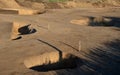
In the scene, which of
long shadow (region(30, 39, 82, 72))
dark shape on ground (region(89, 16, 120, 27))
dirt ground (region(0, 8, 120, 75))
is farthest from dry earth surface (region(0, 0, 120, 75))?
dark shape on ground (region(89, 16, 120, 27))

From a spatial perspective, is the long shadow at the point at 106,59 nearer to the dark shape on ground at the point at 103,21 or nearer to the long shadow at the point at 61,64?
the long shadow at the point at 61,64

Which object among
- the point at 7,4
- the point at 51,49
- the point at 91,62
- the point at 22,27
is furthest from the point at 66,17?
the point at 91,62

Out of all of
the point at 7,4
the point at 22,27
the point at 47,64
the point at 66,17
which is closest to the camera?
the point at 47,64

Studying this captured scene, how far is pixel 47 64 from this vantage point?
608 inches

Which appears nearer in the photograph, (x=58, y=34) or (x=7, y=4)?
(x=58, y=34)

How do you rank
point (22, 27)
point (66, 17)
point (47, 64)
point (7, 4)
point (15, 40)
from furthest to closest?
point (7, 4)
point (66, 17)
point (22, 27)
point (15, 40)
point (47, 64)

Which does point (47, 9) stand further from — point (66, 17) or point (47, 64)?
point (47, 64)

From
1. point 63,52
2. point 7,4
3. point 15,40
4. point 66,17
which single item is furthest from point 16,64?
point 7,4

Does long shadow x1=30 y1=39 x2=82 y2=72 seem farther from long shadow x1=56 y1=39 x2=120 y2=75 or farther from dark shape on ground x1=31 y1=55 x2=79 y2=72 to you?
long shadow x1=56 y1=39 x2=120 y2=75

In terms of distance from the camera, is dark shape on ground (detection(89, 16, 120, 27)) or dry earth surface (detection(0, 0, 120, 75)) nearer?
dry earth surface (detection(0, 0, 120, 75))

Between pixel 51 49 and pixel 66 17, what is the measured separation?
1454cm

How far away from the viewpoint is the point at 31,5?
38.6 metres

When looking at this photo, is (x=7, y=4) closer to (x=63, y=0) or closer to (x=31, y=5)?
(x=31, y=5)

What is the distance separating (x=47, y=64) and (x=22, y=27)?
413 inches
